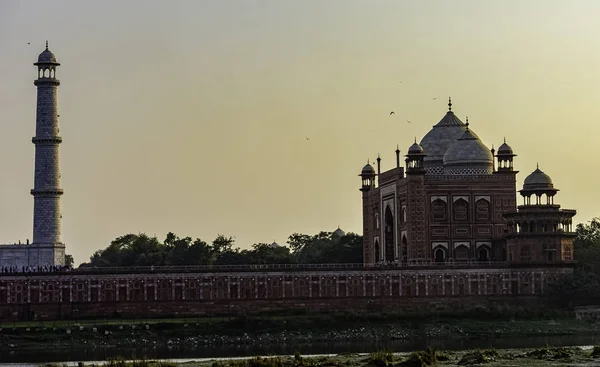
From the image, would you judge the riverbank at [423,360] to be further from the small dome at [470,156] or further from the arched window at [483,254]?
the small dome at [470,156]

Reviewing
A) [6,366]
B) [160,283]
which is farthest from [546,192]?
[6,366]

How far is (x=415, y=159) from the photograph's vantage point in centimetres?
10956

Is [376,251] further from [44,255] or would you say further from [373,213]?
[44,255]

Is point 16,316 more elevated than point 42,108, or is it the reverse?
point 42,108

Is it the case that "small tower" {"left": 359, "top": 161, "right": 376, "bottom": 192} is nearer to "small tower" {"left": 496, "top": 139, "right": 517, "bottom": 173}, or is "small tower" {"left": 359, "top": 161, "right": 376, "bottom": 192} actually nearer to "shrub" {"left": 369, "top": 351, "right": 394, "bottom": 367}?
"small tower" {"left": 496, "top": 139, "right": 517, "bottom": 173}

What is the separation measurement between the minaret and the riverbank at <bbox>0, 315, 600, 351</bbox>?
19.2m

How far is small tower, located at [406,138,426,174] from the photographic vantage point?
4281 inches

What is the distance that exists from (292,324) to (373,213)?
28502 millimetres

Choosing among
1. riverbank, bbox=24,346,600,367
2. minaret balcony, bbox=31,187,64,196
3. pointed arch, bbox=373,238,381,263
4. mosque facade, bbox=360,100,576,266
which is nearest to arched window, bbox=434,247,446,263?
mosque facade, bbox=360,100,576,266

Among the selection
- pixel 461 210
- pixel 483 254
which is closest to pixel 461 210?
pixel 461 210

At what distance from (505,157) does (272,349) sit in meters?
38.2

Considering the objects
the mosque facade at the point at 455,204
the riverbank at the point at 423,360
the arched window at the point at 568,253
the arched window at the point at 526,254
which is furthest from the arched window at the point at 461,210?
the riverbank at the point at 423,360

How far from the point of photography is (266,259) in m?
130

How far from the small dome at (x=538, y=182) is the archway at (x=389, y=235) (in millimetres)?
12989
